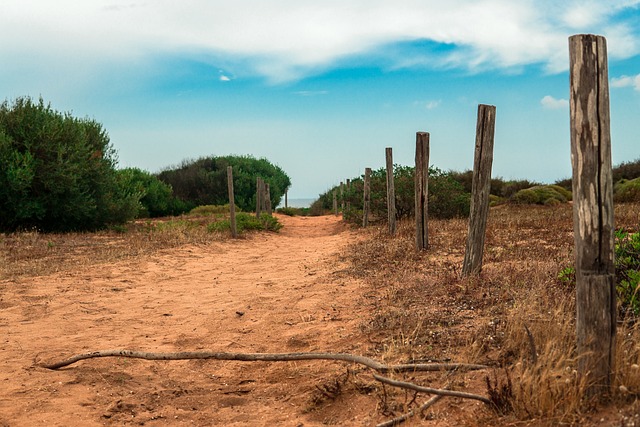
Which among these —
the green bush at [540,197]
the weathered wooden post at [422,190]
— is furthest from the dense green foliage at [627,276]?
the green bush at [540,197]

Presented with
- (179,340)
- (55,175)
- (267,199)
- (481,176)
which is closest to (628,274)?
(481,176)

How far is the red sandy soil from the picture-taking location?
15.2 ft

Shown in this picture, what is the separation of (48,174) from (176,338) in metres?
13.2

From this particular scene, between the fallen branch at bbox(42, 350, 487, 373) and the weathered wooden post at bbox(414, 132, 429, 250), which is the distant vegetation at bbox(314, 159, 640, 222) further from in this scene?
the fallen branch at bbox(42, 350, 487, 373)

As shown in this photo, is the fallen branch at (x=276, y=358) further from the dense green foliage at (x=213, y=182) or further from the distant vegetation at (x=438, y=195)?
the dense green foliage at (x=213, y=182)

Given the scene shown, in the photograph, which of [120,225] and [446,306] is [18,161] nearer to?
[120,225]

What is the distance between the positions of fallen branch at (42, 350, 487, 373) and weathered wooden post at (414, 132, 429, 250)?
6.27 meters

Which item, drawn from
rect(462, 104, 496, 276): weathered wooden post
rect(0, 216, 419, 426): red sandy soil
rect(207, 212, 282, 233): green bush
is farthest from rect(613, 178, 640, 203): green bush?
rect(462, 104, 496, 276): weathered wooden post

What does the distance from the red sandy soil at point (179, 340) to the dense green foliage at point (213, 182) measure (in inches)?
879

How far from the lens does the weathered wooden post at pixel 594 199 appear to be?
372 cm

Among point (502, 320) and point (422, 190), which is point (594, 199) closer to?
point (502, 320)

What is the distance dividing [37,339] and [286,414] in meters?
3.78

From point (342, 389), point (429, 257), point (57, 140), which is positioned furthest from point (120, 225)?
point (342, 389)

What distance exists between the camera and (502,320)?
5430mm
